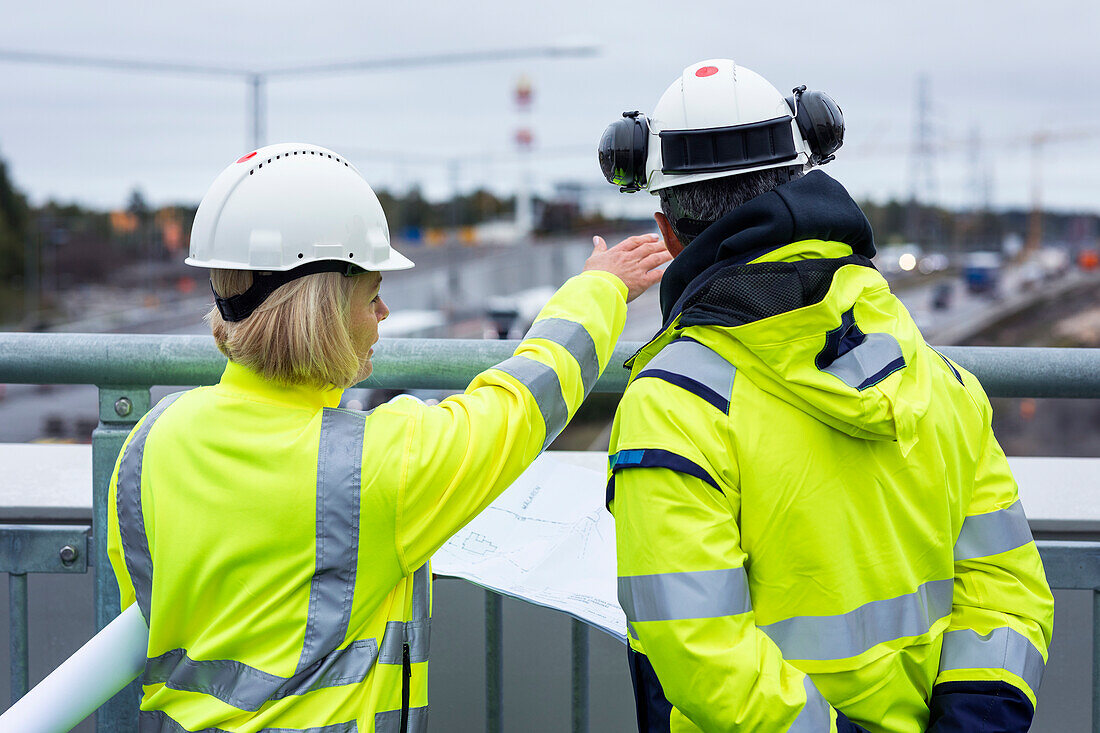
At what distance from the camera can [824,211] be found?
1654mm

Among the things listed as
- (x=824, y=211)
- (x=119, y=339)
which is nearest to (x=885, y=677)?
(x=824, y=211)

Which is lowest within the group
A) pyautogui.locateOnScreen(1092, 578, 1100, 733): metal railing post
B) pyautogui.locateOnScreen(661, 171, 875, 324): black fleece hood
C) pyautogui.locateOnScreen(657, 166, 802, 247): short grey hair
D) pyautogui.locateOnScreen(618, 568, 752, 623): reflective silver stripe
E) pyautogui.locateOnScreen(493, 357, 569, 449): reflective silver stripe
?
pyautogui.locateOnScreen(1092, 578, 1100, 733): metal railing post

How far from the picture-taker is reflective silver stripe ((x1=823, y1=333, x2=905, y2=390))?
5.25 feet

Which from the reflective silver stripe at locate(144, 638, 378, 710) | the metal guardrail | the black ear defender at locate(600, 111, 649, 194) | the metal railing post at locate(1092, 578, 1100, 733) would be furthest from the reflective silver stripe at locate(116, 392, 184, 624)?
the metal railing post at locate(1092, 578, 1100, 733)

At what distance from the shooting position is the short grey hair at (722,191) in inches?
71.7

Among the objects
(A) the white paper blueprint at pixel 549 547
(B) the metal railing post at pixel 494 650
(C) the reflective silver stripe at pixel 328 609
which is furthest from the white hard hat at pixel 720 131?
(B) the metal railing post at pixel 494 650

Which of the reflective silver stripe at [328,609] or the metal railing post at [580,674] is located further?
the metal railing post at [580,674]

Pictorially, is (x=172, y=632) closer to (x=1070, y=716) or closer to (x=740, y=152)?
(x=740, y=152)

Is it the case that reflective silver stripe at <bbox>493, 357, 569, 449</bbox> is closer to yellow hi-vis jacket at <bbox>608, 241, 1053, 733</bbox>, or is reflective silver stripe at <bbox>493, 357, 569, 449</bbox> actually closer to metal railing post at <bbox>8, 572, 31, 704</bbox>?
yellow hi-vis jacket at <bbox>608, 241, 1053, 733</bbox>

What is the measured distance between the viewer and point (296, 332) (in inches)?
71.2

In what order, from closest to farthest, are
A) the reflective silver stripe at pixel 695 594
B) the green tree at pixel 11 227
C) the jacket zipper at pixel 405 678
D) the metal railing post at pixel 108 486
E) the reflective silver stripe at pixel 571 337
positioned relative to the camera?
the reflective silver stripe at pixel 695 594, the jacket zipper at pixel 405 678, the reflective silver stripe at pixel 571 337, the metal railing post at pixel 108 486, the green tree at pixel 11 227

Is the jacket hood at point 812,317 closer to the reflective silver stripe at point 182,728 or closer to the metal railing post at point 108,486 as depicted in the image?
the reflective silver stripe at point 182,728

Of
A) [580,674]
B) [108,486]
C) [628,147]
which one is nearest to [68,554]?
[108,486]

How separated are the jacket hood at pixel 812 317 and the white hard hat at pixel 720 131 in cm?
15
